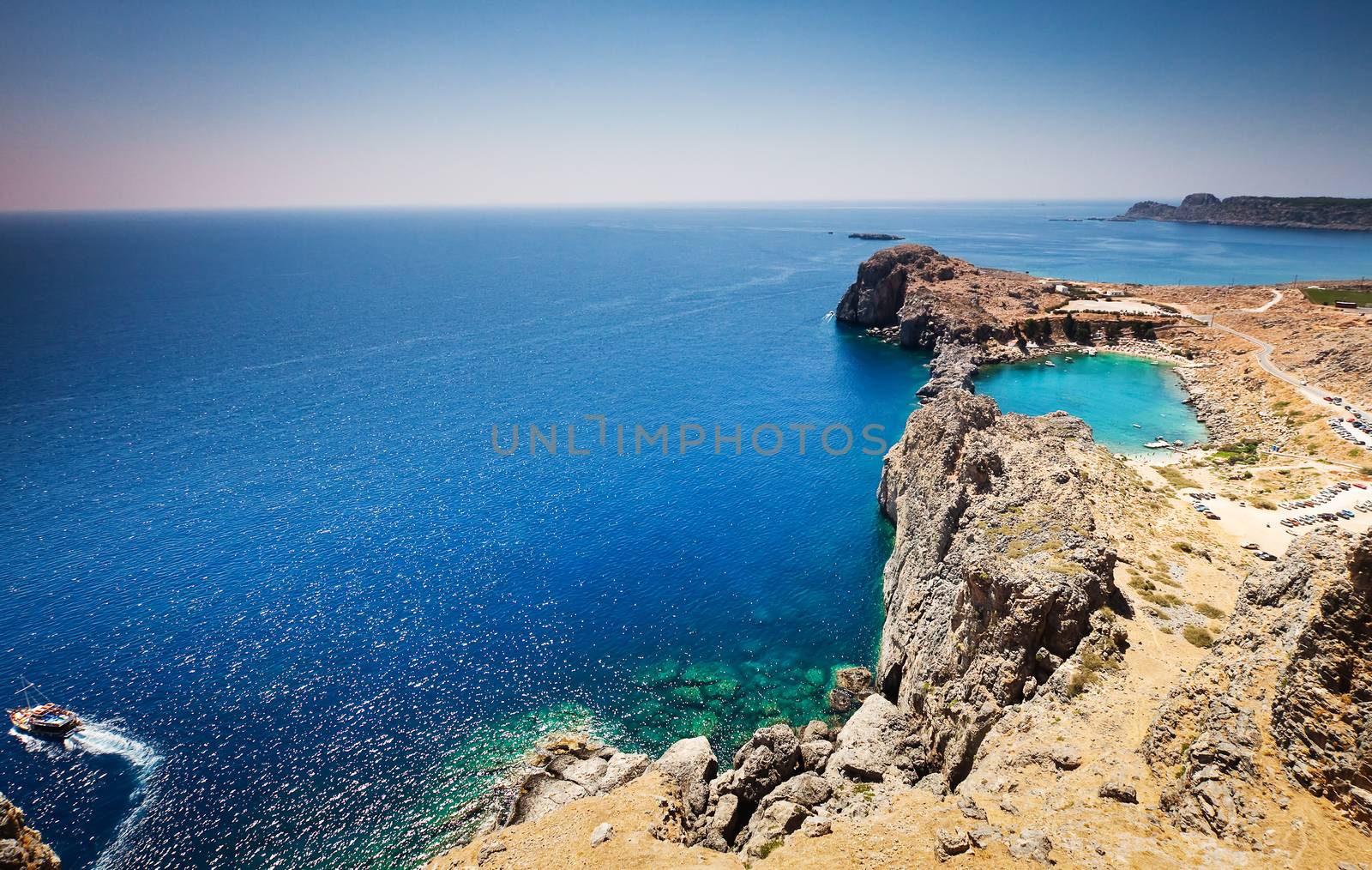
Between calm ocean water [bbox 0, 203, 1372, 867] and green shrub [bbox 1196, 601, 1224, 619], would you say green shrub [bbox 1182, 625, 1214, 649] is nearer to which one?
green shrub [bbox 1196, 601, 1224, 619]

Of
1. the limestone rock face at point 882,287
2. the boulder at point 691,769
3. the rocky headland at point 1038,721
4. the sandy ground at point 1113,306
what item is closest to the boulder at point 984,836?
the rocky headland at point 1038,721

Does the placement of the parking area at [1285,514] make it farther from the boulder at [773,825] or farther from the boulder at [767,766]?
the boulder at [773,825]

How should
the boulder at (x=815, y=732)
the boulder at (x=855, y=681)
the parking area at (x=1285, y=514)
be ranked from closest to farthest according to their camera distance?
the boulder at (x=815, y=732) → the boulder at (x=855, y=681) → the parking area at (x=1285, y=514)

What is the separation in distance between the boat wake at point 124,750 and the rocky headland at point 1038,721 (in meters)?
20.9

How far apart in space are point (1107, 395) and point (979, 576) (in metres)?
91.4

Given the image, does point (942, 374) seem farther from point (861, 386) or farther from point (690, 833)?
point (690, 833)

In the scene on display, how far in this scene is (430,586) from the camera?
57.6 metres

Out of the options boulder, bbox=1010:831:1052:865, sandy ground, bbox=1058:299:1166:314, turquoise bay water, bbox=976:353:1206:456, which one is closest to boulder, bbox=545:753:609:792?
boulder, bbox=1010:831:1052:865

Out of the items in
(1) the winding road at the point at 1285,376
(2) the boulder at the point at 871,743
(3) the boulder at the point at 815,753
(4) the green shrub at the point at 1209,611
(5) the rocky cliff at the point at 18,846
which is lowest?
(3) the boulder at the point at 815,753

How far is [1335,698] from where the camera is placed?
19.7 m

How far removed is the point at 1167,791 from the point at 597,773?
29696mm

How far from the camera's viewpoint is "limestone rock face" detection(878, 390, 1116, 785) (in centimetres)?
3312

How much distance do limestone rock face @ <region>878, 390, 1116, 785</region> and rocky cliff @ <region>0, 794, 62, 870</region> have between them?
37595 millimetres

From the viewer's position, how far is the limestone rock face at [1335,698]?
18688mm
